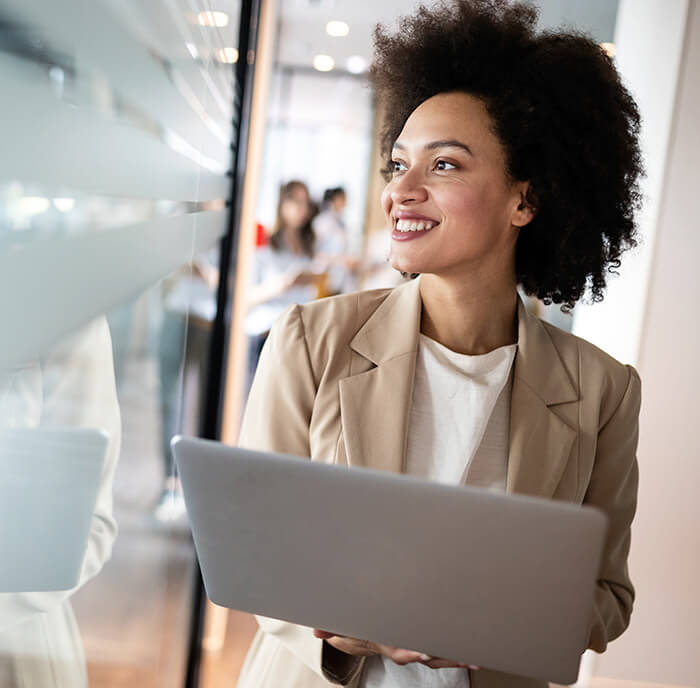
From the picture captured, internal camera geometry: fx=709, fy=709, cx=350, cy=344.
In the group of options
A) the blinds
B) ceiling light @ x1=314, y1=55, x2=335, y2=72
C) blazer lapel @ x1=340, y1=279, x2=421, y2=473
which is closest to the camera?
the blinds

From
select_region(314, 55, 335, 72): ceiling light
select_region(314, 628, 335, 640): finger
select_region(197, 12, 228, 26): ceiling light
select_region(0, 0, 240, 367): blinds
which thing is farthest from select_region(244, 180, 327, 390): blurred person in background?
select_region(314, 628, 335, 640): finger

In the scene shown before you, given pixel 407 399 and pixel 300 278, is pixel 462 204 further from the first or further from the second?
pixel 300 278

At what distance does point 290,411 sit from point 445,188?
44 centimetres

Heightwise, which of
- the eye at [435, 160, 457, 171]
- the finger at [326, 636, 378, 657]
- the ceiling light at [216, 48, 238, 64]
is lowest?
the finger at [326, 636, 378, 657]

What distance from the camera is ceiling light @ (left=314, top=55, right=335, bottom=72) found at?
4810 mm

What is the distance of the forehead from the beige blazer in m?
0.26

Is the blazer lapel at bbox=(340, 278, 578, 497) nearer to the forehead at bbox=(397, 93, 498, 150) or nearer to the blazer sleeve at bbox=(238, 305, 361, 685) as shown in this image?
the blazer sleeve at bbox=(238, 305, 361, 685)

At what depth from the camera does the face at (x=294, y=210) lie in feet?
16.6

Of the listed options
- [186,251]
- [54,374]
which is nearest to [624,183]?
[186,251]

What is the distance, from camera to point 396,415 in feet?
3.75

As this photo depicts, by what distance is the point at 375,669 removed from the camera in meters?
1.18

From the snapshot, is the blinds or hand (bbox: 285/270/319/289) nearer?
the blinds

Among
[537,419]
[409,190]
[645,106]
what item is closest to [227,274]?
[645,106]

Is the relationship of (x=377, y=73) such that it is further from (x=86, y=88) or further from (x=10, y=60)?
(x=10, y=60)
